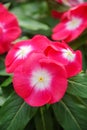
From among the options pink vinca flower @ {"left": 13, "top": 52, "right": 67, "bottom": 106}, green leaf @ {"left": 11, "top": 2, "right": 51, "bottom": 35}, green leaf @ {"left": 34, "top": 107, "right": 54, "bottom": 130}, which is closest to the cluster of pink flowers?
pink vinca flower @ {"left": 13, "top": 52, "right": 67, "bottom": 106}

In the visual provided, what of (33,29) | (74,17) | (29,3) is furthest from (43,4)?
(74,17)

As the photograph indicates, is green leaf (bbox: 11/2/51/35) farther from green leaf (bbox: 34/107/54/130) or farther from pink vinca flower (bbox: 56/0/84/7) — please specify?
green leaf (bbox: 34/107/54/130)

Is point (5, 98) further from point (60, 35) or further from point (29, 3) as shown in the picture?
point (29, 3)

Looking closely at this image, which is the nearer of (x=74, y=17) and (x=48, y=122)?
(x=48, y=122)

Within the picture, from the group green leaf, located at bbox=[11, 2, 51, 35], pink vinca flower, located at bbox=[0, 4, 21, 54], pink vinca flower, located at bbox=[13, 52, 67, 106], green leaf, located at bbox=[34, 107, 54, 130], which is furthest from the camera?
green leaf, located at bbox=[11, 2, 51, 35]

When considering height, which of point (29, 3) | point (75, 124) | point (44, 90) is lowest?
point (29, 3)

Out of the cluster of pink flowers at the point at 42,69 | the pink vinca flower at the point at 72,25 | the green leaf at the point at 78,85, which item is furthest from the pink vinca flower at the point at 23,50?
the pink vinca flower at the point at 72,25
